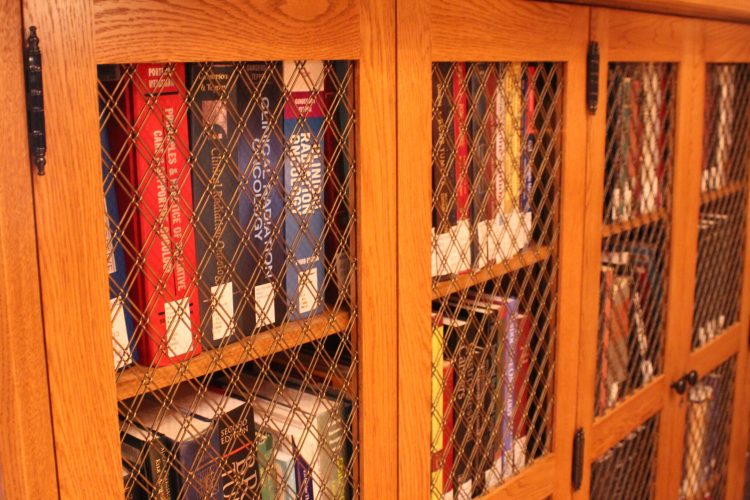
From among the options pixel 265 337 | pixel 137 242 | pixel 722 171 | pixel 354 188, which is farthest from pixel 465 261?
pixel 722 171

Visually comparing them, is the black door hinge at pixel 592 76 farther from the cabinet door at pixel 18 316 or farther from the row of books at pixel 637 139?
the cabinet door at pixel 18 316

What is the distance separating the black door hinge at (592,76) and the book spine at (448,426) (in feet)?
1.75

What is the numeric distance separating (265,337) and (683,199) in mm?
1146

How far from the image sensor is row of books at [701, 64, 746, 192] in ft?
6.10

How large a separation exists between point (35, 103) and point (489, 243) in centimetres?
79

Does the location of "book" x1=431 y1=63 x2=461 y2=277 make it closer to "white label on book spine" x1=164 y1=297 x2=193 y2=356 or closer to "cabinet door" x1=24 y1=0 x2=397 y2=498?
"cabinet door" x1=24 y1=0 x2=397 y2=498

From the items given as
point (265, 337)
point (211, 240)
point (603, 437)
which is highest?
point (211, 240)

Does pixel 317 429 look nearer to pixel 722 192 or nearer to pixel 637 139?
pixel 637 139

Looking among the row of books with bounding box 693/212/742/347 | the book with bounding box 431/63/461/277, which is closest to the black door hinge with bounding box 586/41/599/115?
the book with bounding box 431/63/461/277

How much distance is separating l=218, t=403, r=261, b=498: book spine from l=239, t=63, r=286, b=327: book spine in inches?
4.7

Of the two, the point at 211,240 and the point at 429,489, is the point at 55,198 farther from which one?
the point at 429,489

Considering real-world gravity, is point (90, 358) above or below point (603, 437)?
above

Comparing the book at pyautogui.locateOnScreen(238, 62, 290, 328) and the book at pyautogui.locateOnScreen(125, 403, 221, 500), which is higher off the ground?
the book at pyautogui.locateOnScreen(238, 62, 290, 328)

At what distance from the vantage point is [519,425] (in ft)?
4.64
